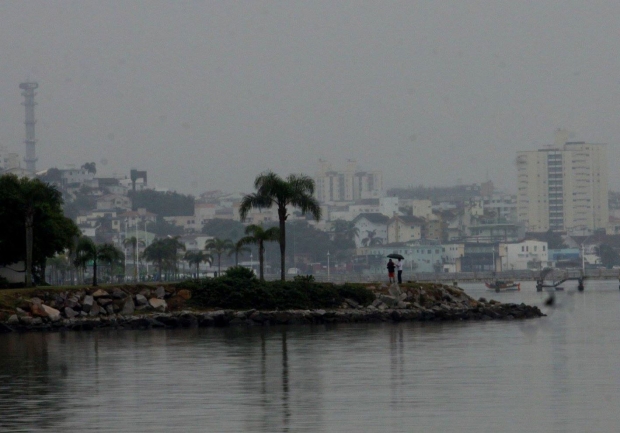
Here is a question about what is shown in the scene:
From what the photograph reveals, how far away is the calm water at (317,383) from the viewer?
17.4 meters

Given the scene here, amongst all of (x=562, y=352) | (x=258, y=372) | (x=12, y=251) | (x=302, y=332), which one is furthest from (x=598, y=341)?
(x=12, y=251)

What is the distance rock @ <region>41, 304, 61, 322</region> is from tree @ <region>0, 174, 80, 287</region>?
5343mm

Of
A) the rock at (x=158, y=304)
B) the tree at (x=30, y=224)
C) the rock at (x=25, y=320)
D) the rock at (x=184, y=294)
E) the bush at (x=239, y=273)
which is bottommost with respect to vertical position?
the rock at (x=25, y=320)

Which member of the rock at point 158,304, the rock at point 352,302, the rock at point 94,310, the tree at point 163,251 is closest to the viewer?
the rock at point 94,310

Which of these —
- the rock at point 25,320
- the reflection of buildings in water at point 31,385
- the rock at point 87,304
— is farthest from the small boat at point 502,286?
the reflection of buildings in water at point 31,385

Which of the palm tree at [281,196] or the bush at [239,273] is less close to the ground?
the palm tree at [281,196]

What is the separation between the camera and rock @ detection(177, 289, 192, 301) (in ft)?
151

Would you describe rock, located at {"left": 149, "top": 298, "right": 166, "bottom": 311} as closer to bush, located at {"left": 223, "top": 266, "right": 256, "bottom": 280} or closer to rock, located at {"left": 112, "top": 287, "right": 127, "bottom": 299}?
rock, located at {"left": 112, "top": 287, "right": 127, "bottom": 299}

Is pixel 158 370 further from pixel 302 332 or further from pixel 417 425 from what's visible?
pixel 302 332

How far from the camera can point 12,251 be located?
5091 cm

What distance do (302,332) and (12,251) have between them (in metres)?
17.1

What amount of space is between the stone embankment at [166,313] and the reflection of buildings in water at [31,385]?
23.4ft

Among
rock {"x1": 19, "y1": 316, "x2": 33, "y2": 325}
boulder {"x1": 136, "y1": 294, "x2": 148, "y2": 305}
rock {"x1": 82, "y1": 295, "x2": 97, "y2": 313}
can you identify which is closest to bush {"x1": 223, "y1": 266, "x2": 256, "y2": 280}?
boulder {"x1": 136, "y1": 294, "x2": 148, "y2": 305}

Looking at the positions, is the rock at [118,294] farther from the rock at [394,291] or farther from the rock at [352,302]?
the rock at [394,291]
